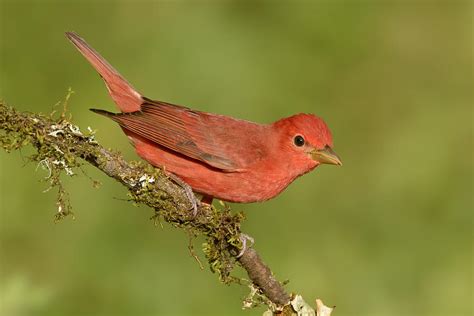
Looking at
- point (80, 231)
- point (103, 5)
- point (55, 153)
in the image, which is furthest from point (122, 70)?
point (55, 153)

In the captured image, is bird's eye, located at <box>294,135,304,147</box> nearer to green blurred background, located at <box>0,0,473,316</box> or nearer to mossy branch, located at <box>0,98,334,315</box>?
mossy branch, located at <box>0,98,334,315</box>

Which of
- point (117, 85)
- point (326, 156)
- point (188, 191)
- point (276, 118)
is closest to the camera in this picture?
point (188, 191)

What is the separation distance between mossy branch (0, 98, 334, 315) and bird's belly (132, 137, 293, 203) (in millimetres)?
816

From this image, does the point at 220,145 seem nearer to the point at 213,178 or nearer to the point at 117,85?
the point at 213,178

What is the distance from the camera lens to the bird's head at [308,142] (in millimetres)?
6148

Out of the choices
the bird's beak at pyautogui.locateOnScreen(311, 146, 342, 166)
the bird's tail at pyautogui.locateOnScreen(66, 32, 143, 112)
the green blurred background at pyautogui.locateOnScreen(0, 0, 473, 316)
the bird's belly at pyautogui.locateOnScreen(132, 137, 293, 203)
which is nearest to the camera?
the bird's belly at pyautogui.locateOnScreen(132, 137, 293, 203)

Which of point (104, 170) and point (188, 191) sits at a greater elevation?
point (188, 191)

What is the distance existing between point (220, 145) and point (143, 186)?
1523 millimetres

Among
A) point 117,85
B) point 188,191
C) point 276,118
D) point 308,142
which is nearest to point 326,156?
point 308,142

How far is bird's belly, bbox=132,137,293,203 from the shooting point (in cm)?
Result: 590

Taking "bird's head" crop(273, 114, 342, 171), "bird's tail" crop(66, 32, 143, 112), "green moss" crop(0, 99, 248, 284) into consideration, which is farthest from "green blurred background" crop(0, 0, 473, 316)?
"green moss" crop(0, 99, 248, 284)

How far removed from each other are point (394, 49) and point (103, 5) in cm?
352

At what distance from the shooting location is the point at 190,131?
20.4 ft

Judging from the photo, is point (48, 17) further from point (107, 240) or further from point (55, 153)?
point (55, 153)
